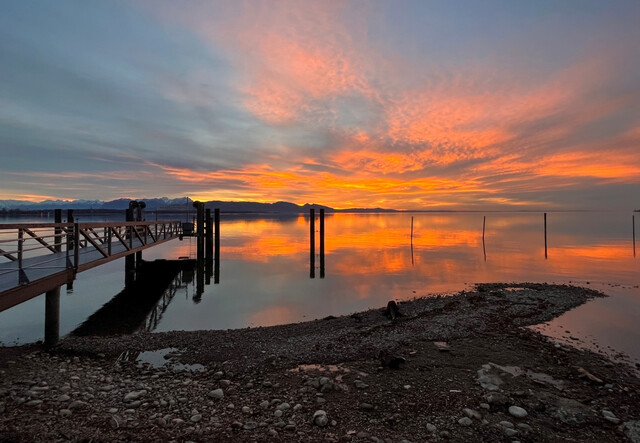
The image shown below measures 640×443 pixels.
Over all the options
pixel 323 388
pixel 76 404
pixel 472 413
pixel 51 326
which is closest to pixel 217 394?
pixel 323 388

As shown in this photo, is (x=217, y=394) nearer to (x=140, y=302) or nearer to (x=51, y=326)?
(x=51, y=326)

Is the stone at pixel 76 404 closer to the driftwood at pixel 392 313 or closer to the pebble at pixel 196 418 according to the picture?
the pebble at pixel 196 418

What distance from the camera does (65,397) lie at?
6.11m

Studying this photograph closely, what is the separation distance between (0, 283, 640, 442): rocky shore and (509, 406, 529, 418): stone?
2 cm

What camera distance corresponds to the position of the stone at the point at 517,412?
5613 millimetres

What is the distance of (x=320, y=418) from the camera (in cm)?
544

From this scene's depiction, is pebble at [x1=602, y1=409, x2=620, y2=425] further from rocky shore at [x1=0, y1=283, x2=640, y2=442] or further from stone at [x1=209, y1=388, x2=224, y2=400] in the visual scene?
stone at [x1=209, y1=388, x2=224, y2=400]

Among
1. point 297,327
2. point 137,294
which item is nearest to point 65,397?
point 297,327

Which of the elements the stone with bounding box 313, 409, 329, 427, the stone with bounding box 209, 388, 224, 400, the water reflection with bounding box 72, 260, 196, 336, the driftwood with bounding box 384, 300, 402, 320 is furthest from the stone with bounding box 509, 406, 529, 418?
the water reflection with bounding box 72, 260, 196, 336

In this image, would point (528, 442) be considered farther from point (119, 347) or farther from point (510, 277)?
point (510, 277)

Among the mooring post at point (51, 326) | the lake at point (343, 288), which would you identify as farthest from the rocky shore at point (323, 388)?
the lake at point (343, 288)

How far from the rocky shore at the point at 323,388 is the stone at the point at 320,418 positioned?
2cm

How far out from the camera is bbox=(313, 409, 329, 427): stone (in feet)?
17.6

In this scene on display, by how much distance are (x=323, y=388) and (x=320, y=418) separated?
1081 mm
